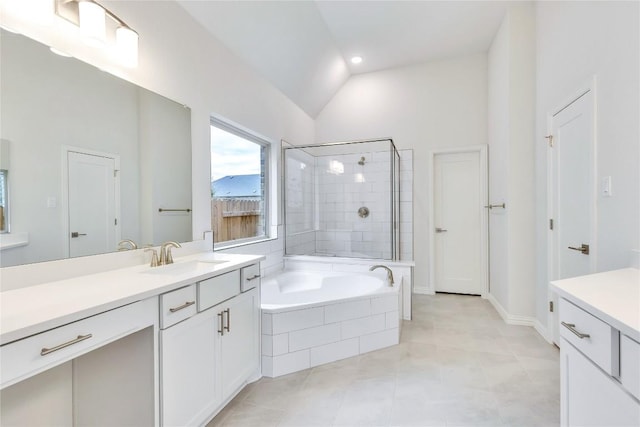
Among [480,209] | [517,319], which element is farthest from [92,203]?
[480,209]

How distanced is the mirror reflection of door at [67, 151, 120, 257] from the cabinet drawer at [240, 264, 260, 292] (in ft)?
2.32

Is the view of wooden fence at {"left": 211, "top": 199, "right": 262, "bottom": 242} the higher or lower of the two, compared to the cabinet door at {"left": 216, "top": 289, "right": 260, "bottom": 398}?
higher

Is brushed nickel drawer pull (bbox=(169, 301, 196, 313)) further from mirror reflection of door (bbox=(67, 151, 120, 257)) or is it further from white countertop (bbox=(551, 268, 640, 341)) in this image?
white countertop (bbox=(551, 268, 640, 341))

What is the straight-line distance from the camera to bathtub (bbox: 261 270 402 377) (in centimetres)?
207

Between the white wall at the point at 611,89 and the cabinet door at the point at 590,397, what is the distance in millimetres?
863

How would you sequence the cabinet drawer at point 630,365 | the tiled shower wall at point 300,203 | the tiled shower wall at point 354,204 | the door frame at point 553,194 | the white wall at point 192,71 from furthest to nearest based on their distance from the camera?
the tiled shower wall at point 354,204
the tiled shower wall at point 300,203
the door frame at point 553,194
the white wall at point 192,71
the cabinet drawer at point 630,365

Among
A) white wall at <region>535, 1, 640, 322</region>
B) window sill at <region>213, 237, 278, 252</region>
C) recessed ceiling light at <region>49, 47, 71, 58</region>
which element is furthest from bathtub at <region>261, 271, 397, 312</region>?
recessed ceiling light at <region>49, 47, 71, 58</region>

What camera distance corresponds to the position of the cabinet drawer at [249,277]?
5.88ft

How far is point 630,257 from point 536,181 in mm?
1517

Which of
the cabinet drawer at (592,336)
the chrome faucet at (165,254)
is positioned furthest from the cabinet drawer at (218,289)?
the cabinet drawer at (592,336)

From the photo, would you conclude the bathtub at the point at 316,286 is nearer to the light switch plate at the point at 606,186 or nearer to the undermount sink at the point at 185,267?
the undermount sink at the point at 185,267

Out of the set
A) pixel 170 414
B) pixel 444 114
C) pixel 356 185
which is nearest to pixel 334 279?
pixel 356 185

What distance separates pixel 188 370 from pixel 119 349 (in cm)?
30

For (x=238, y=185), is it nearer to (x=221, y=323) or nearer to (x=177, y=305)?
(x=221, y=323)
